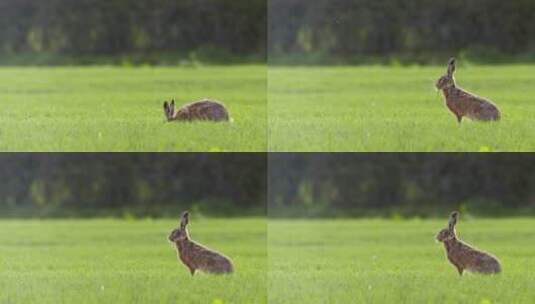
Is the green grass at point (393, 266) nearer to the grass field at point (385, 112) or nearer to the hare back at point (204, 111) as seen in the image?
the grass field at point (385, 112)

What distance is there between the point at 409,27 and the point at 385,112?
0.35 metres

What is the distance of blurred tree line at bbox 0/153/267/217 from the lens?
447cm

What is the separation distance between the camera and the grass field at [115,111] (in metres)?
4.46

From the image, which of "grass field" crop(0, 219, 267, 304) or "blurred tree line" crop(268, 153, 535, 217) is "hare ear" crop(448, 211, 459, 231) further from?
"grass field" crop(0, 219, 267, 304)

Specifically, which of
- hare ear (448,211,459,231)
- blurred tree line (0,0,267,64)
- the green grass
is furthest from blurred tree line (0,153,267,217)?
hare ear (448,211,459,231)

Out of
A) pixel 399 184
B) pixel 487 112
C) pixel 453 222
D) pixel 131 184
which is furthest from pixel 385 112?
pixel 131 184

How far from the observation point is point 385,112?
14.8 feet

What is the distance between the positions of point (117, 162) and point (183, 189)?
11.0 inches

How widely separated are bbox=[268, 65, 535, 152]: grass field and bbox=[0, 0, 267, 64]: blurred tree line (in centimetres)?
22

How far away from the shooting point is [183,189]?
14.8 ft

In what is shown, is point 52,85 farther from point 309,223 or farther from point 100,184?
point 309,223

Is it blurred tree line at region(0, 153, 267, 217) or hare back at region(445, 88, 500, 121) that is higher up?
hare back at region(445, 88, 500, 121)

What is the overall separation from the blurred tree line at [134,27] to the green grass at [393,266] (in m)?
0.78

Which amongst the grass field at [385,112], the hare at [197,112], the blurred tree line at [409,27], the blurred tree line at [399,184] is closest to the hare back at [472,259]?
the blurred tree line at [399,184]
